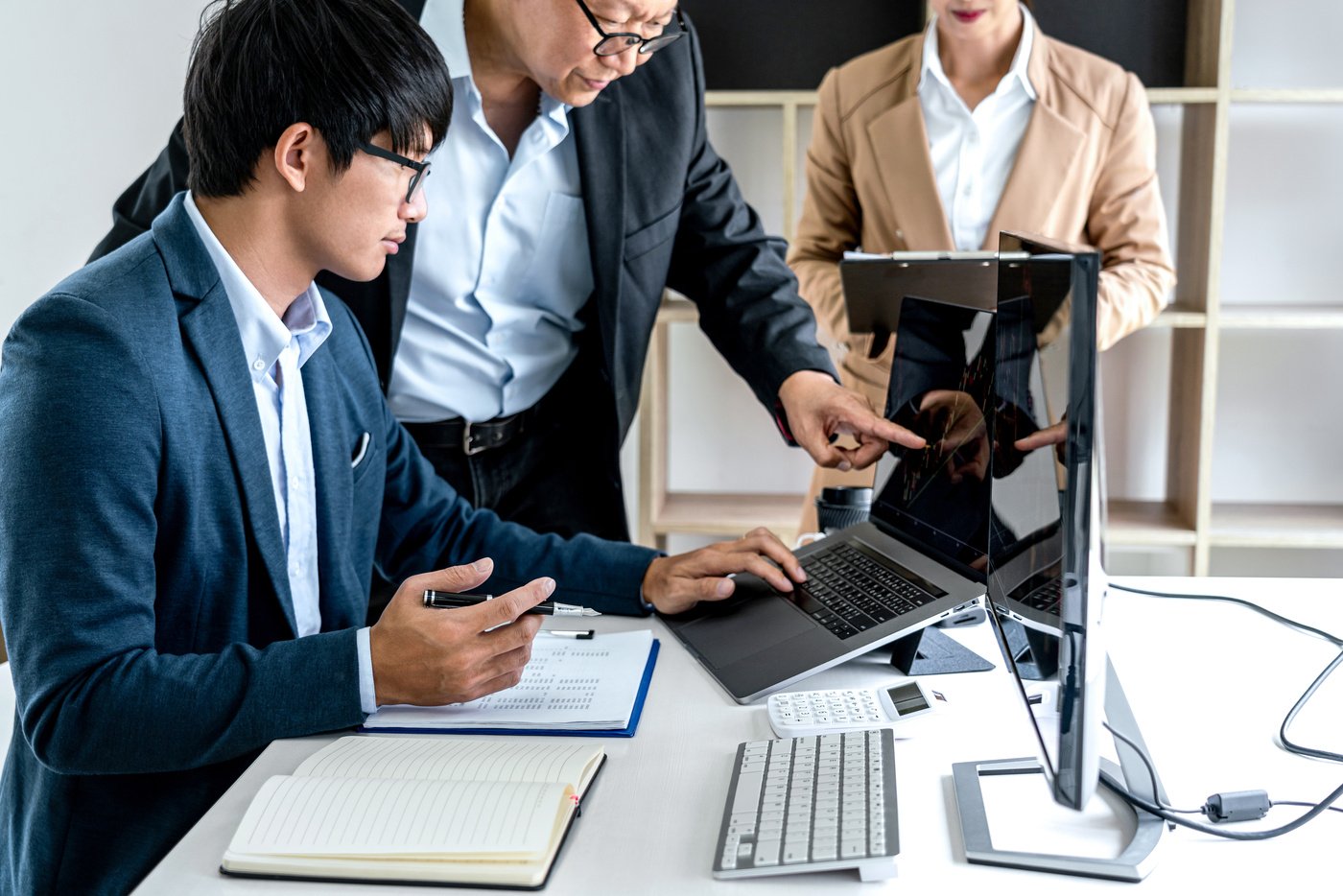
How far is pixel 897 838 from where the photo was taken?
83 centimetres

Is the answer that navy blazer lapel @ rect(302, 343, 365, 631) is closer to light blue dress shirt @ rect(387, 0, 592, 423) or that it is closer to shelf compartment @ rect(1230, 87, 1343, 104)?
light blue dress shirt @ rect(387, 0, 592, 423)

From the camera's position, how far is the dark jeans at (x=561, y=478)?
1.91m

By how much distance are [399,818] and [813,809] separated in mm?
301

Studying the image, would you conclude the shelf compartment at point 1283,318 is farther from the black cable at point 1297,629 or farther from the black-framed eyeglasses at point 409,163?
the black-framed eyeglasses at point 409,163

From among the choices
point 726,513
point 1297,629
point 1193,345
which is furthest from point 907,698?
point 1193,345

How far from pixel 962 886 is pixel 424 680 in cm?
48

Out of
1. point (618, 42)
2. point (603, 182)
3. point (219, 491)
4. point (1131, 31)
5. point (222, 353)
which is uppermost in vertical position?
point (1131, 31)

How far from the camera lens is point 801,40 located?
3.01 m

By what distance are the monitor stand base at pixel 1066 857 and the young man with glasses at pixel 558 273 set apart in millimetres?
631

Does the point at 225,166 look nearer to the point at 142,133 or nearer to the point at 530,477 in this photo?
the point at 530,477

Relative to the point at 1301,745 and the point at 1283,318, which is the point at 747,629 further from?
the point at 1283,318

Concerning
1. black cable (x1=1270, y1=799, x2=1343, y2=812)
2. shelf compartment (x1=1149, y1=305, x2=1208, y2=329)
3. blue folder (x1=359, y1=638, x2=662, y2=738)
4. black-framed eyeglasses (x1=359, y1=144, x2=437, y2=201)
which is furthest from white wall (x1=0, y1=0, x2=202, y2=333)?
black cable (x1=1270, y1=799, x2=1343, y2=812)

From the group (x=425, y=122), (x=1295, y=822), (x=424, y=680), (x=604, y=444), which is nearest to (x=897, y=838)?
(x=1295, y=822)

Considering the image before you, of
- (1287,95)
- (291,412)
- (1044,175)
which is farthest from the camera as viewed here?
(1287,95)
